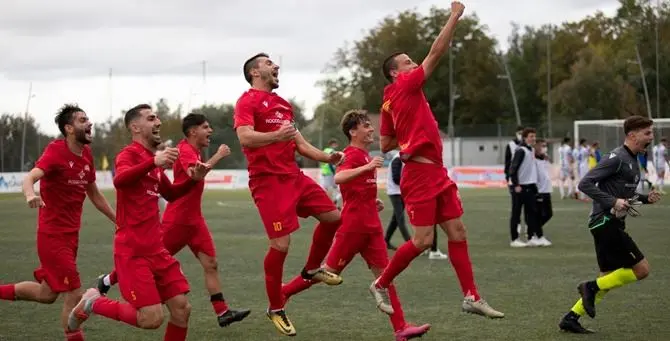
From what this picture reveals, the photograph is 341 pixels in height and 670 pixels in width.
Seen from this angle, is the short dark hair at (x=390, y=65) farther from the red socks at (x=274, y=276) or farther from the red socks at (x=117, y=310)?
the red socks at (x=117, y=310)

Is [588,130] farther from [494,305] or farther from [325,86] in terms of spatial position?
[325,86]

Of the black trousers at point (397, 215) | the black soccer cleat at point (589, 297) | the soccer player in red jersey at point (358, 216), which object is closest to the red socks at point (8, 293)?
the soccer player in red jersey at point (358, 216)

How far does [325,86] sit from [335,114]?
276 inches

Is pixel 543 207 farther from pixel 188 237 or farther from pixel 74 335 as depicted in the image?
pixel 74 335

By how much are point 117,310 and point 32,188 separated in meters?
1.42

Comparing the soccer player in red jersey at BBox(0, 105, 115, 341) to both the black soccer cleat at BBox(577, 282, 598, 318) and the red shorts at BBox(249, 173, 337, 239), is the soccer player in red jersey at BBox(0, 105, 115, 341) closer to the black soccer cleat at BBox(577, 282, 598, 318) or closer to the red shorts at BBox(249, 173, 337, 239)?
the red shorts at BBox(249, 173, 337, 239)

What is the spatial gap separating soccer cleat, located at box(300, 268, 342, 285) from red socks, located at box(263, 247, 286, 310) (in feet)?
1.86

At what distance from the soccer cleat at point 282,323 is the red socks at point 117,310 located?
1745mm

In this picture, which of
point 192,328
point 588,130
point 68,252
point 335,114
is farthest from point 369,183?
point 335,114

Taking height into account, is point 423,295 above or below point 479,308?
below

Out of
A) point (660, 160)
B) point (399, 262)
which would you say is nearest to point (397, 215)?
point (399, 262)

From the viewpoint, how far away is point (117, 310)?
8.85 metres

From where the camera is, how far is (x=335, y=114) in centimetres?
8869

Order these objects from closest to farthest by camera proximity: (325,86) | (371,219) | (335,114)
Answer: (371,219)
(335,114)
(325,86)
